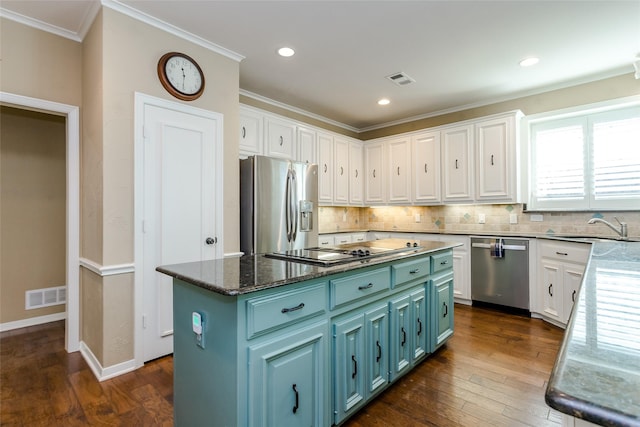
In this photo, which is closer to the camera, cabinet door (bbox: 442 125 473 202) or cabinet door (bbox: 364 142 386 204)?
cabinet door (bbox: 442 125 473 202)

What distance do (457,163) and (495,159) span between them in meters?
0.47

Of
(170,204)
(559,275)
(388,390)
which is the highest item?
(170,204)

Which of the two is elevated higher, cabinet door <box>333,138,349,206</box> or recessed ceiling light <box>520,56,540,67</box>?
recessed ceiling light <box>520,56,540,67</box>

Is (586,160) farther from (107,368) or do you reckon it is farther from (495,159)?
(107,368)

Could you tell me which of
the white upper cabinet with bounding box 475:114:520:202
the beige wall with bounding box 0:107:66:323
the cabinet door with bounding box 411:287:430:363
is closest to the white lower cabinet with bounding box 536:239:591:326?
the white upper cabinet with bounding box 475:114:520:202

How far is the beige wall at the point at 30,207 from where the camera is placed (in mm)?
3293

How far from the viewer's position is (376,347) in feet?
6.30

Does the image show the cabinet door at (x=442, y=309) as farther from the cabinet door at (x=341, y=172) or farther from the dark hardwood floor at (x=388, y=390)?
the cabinet door at (x=341, y=172)

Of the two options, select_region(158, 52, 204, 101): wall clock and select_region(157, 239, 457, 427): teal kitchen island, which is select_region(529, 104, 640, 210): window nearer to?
select_region(157, 239, 457, 427): teal kitchen island

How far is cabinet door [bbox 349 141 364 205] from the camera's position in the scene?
514cm

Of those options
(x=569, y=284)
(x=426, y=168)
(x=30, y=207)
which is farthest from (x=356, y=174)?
(x=30, y=207)

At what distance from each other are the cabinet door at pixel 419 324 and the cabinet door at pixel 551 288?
5.91ft

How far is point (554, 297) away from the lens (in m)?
3.32

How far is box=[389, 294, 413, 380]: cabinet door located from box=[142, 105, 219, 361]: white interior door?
1.68 m
